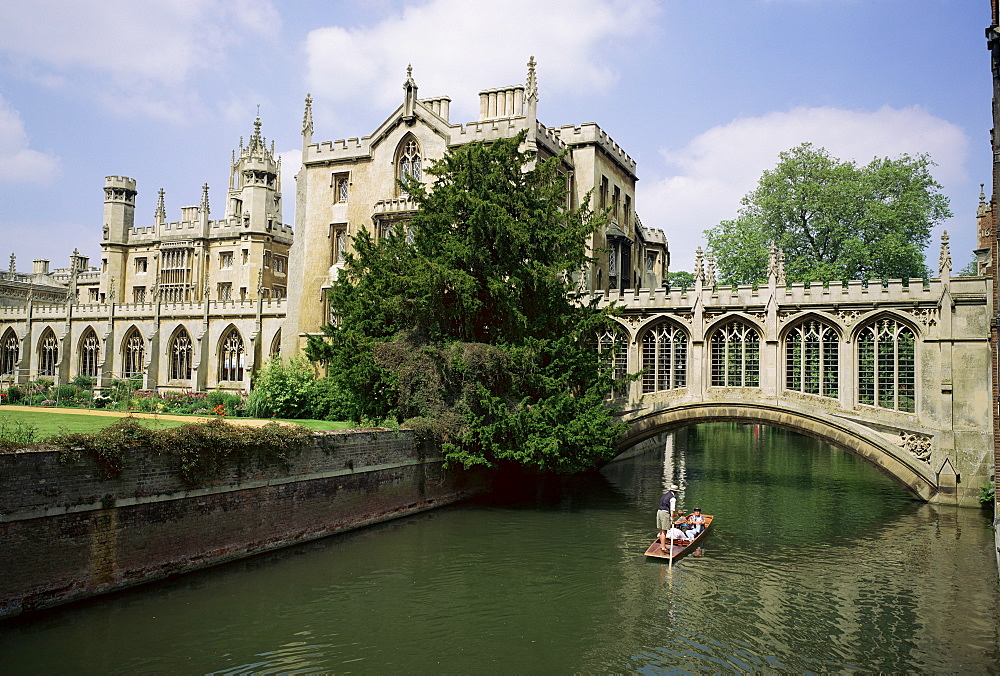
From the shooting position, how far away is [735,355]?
80.6ft

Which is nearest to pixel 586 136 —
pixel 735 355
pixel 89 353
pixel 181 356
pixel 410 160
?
pixel 410 160

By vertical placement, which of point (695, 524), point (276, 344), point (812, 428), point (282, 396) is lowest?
point (695, 524)

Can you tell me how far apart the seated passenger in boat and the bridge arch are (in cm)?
596

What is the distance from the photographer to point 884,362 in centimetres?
2286

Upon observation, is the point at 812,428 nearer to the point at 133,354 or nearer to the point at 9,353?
the point at 133,354

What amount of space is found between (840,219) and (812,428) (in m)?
15.5

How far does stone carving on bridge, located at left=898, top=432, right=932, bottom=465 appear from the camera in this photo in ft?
71.4

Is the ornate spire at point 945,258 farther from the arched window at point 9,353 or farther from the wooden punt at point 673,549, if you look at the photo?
the arched window at point 9,353

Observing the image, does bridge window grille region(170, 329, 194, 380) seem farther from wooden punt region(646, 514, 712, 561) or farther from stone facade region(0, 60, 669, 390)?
wooden punt region(646, 514, 712, 561)

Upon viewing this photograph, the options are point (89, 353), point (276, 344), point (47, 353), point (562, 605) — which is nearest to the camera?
point (562, 605)

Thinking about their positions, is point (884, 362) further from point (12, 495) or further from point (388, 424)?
point (12, 495)

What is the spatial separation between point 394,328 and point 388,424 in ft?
9.65

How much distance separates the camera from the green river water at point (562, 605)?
10.5 meters

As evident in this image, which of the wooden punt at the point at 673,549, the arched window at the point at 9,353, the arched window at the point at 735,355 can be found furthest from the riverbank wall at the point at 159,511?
the arched window at the point at 9,353
